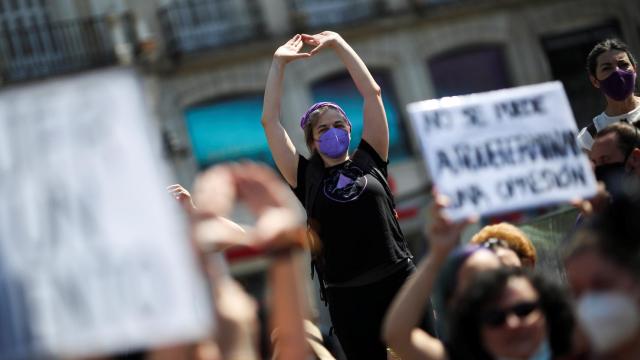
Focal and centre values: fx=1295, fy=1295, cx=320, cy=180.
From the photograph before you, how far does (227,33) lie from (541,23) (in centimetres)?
527

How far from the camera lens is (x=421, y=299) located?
3502 mm

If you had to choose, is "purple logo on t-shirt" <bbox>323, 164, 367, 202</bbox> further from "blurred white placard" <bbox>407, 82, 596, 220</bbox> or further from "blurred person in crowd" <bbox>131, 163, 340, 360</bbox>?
"blurred person in crowd" <bbox>131, 163, 340, 360</bbox>

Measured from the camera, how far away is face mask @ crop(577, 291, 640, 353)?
3.07 meters

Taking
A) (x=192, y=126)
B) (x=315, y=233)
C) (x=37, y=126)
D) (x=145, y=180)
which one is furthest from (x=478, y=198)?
(x=192, y=126)

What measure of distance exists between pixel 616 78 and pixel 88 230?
3303 millimetres

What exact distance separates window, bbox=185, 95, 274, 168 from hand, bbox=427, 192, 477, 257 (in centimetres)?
1700

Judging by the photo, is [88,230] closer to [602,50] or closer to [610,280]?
[610,280]

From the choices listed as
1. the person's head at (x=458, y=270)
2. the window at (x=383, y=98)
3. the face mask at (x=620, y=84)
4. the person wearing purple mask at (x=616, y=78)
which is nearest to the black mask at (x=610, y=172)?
the person wearing purple mask at (x=616, y=78)

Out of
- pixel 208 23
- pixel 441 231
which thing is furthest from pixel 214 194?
pixel 208 23

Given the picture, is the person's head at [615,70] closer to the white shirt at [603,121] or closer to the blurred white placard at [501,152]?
the white shirt at [603,121]

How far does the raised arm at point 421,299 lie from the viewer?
3398 millimetres

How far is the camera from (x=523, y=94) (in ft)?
13.1

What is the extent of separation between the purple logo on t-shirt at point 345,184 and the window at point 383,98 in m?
15.5

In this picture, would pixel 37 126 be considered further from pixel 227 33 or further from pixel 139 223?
pixel 227 33
